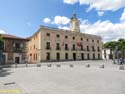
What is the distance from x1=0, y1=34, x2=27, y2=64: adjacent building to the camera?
1209 inches

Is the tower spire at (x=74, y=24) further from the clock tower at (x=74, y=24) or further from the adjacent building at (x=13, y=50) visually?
the adjacent building at (x=13, y=50)

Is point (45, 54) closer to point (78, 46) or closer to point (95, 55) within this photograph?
point (78, 46)

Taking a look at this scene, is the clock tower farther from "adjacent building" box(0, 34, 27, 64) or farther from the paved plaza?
the paved plaza

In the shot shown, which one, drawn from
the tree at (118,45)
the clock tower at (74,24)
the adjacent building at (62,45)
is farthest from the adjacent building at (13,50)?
the tree at (118,45)

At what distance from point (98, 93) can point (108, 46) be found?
56538 millimetres

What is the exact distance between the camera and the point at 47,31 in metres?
39.5

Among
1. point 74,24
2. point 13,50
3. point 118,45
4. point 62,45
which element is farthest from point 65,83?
point 118,45

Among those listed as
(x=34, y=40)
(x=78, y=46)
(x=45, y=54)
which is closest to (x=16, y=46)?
(x=45, y=54)

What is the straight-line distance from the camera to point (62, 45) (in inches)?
1657

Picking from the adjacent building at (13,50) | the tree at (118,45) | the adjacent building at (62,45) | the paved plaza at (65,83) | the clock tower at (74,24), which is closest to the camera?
the paved plaza at (65,83)

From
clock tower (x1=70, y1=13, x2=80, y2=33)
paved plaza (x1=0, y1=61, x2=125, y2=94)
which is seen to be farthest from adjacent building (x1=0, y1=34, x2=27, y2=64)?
clock tower (x1=70, y1=13, x2=80, y2=33)

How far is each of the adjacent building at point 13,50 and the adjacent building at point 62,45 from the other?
4.53 metres

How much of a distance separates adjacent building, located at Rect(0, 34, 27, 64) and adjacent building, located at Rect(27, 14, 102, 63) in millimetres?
4526

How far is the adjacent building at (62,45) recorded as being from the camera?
128ft
